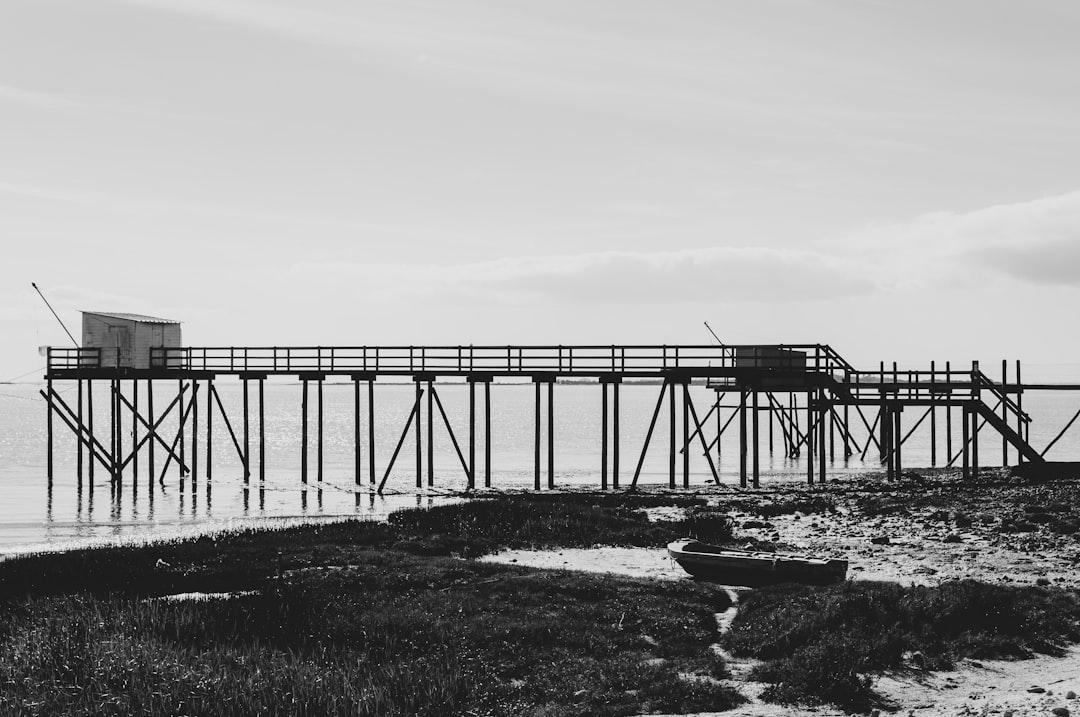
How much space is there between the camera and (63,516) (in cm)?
3778

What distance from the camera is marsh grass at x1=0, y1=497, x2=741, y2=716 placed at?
12.9 meters

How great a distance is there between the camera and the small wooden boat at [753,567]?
1869cm

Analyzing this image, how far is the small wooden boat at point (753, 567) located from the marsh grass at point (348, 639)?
85 centimetres

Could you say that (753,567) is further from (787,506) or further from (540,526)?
(787,506)

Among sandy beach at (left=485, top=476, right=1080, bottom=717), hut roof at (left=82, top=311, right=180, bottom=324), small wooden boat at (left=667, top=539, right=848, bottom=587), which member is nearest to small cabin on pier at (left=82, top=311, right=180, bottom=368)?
hut roof at (left=82, top=311, right=180, bottom=324)

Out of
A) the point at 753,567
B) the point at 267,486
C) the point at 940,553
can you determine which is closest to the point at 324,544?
the point at 753,567

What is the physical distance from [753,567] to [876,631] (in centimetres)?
421

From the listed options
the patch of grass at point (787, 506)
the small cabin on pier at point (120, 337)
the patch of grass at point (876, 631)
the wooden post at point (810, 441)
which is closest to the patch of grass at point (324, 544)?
the patch of grass at point (787, 506)

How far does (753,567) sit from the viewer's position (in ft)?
63.1

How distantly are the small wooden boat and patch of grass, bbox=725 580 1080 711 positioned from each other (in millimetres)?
1214

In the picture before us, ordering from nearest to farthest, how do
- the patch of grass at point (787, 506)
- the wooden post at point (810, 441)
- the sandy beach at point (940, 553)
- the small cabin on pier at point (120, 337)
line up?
1. the sandy beach at point (940, 553)
2. the patch of grass at point (787, 506)
3. the wooden post at point (810, 441)
4. the small cabin on pier at point (120, 337)

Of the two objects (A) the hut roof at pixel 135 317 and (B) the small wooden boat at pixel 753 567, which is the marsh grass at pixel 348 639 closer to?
(B) the small wooden boat at pixel 753 567

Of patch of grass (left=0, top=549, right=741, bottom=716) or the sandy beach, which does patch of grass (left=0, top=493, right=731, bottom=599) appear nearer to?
the sandy beach

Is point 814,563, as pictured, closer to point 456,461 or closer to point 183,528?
point 183,528
